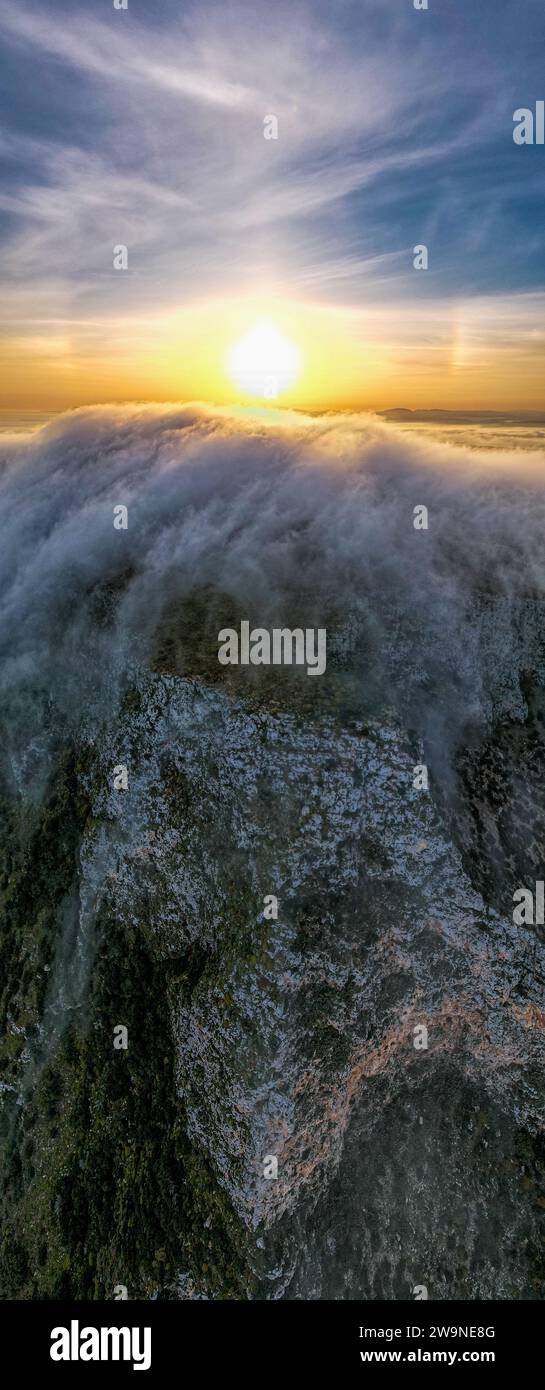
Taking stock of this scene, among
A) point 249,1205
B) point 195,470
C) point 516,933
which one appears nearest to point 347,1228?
point 249,1205

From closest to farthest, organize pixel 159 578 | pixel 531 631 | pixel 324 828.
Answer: pixel 324 828
pixel 531 631
pixel 159 578

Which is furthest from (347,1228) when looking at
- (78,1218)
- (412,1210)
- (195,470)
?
(195,470)

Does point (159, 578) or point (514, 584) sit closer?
point (514, 584)

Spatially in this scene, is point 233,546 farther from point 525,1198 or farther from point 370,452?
point 525,1198

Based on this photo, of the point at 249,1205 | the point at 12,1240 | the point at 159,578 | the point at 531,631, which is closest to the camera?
the point at 249,1205

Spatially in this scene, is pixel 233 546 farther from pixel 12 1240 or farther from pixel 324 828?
pixel 12 1240
